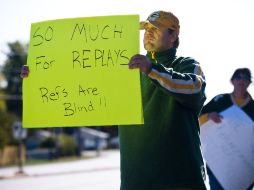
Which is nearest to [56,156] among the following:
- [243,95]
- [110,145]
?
[110,145]

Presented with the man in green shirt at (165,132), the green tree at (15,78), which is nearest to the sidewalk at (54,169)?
the man in green shirt at (165,132)

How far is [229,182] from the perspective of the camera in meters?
5.41

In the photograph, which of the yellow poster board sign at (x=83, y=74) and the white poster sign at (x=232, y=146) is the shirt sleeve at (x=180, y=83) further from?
the white poster sign at (x=232, y=146)

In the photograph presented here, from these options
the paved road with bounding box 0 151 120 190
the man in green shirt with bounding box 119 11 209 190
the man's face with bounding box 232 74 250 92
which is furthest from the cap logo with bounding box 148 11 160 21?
the paved road with bounding box 0 151 120 190

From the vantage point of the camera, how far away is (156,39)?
350 centimetres

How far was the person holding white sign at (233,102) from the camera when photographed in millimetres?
5434

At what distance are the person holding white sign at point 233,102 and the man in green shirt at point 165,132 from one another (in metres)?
2.01

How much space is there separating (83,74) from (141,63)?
525 mm

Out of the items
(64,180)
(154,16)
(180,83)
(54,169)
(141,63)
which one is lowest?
(64,180)

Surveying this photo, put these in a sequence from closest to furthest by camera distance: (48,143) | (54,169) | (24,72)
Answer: (24,72)
(54,169)
(48,143)

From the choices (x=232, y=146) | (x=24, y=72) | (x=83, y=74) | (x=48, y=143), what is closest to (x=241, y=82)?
(x=232, y=146)

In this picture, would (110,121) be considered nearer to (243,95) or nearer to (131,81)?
(131,81)

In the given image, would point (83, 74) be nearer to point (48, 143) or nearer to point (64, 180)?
point (64, 180)

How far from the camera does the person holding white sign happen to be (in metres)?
5.43
